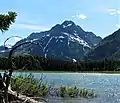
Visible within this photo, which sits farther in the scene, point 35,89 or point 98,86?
point 98,86

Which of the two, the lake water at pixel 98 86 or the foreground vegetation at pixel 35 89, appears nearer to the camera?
the foreground vegetation at pixel 35 89

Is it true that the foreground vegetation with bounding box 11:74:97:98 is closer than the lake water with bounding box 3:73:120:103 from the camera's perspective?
Yes

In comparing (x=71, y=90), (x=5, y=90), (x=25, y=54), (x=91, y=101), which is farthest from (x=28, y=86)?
(x=71, y=90)

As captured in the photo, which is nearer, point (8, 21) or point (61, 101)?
point (8, 21)

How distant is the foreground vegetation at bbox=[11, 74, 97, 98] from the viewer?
2201 cm

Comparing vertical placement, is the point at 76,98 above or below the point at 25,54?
below

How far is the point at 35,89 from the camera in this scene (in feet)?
85.7

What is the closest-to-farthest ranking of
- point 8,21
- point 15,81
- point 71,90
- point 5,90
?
point 8,21 → point 5,90 → point 15,81 → point 71,90

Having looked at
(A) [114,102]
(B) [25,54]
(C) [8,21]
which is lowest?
(A) [114,102]

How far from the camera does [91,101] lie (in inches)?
1395

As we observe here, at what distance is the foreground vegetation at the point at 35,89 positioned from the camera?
72.2 feet

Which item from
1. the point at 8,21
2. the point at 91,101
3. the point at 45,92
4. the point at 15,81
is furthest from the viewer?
the point at 91,101

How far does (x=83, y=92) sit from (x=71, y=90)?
5.22 feet

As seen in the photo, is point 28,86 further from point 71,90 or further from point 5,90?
point 71,90
